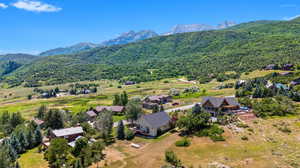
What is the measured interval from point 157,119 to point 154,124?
8.01 ft

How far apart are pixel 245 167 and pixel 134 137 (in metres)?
25.9

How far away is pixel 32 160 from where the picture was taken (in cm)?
4359

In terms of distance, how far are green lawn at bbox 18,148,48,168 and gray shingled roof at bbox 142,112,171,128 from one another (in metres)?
23.3

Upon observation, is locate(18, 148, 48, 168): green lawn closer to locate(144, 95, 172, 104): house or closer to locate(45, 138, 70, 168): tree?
locate(45, 138, 70, 168): tree

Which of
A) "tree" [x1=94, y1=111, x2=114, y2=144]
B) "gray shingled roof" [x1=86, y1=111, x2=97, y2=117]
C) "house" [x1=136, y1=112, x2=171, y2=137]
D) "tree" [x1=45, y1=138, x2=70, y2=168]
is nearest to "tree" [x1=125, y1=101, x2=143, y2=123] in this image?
"house" [x1=136, y1=112, x2=171, y2=137]

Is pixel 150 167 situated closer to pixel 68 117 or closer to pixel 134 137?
pixel 134 137

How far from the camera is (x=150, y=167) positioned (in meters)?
35.7

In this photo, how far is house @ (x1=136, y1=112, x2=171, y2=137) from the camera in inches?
2052

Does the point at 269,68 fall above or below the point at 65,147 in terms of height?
above

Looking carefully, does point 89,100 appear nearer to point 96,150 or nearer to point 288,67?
point 96,150

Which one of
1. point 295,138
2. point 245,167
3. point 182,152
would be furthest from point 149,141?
point 295,138

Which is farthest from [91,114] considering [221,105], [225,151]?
[225,151]

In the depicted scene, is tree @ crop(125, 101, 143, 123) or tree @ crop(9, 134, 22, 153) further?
tree @ crop(125, 101, 143, 123)

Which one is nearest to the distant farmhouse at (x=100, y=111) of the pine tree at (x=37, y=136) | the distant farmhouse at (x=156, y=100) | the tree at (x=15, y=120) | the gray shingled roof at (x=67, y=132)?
the distant farmhouse at (x=156, y=100)
